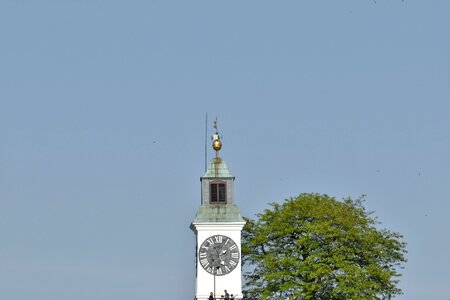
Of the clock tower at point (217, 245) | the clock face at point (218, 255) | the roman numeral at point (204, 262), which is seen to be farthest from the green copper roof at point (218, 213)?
the roman numeral at point (204, 262)

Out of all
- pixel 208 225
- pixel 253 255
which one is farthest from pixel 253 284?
pixel 208 225

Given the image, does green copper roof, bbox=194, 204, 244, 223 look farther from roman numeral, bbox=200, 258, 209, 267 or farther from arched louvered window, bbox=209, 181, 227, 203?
roman numeral, bbox=200, 258, 209, 267

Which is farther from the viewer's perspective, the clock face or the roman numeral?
the clock face

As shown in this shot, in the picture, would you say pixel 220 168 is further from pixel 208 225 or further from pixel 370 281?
pixel 370 281

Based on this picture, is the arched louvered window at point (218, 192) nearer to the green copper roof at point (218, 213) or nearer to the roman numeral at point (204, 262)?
the green copper roof at point (218, 213)

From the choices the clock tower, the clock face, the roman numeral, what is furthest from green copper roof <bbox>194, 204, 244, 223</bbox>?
the roman numeral

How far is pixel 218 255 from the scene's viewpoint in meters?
114

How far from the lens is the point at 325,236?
A: 12112 centimetres

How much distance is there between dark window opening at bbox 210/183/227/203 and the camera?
115 metres

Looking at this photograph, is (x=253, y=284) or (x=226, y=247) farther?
(x=253, y=284)

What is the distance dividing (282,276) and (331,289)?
2.97 meters

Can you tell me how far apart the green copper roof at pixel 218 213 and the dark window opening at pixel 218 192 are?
0.38m

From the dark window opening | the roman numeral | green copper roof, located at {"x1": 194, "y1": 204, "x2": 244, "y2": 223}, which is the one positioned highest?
the dark window opening

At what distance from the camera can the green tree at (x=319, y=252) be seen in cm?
11969
